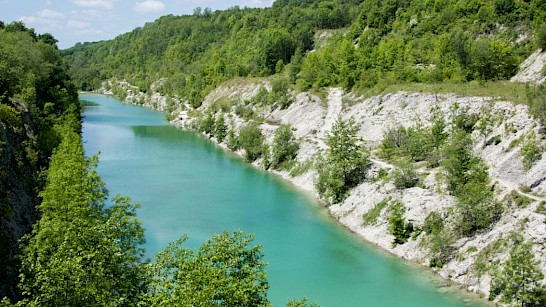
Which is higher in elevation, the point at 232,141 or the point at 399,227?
the point at 232,141

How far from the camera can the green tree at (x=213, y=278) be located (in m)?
16.5

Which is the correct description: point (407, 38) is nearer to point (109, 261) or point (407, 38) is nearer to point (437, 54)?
point (437, 54)

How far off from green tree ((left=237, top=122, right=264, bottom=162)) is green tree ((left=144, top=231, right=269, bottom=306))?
51.3 metres

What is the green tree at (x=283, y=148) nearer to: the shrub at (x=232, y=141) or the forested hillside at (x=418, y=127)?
the forested hillside at (x=418, y=127)

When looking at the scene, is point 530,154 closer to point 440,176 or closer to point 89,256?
point 440,176

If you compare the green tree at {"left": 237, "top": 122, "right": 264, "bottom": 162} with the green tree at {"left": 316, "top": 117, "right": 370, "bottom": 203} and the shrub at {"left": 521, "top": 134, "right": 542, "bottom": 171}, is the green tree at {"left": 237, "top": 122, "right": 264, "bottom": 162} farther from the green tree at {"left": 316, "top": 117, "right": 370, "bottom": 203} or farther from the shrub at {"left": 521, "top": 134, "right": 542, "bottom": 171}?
the shrub at {"left": 521, "top": 134, "right": 542, "bottom": 171}

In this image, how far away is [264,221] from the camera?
1791 inches

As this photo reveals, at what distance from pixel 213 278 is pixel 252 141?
5658cm

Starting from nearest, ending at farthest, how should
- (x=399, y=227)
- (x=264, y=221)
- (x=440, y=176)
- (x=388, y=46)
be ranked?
(x=399, y=227), (x=440, y=176), (x=264, y=221), (x=388, y=46)

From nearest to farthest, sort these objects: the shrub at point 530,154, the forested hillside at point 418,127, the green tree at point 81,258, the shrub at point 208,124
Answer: the green tree at point 81,258 → the forested hillside at point 418,127 → the shrub at point 530,154 → the shrub at point 208,124

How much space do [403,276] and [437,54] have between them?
146 feet

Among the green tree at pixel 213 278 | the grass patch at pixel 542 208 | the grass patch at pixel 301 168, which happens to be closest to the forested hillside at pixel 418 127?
the grass patch at pixel 542 208

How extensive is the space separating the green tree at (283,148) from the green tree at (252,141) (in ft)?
18.2

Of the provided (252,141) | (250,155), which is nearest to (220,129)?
(252,141)
